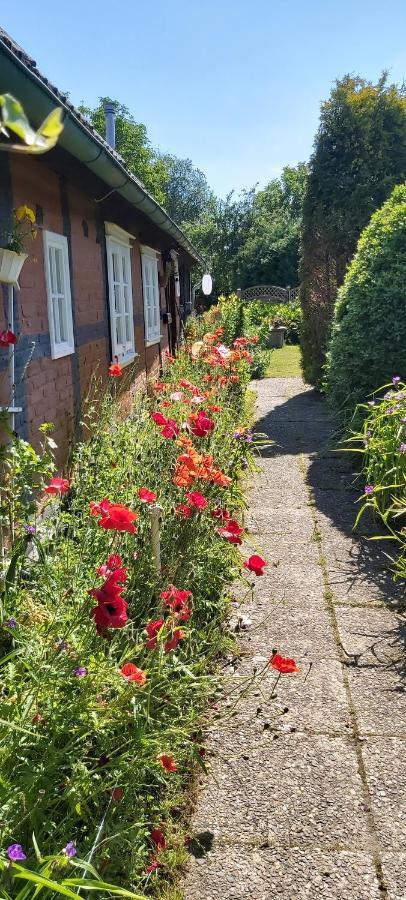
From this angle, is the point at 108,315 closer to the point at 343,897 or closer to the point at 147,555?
the point at 147,555

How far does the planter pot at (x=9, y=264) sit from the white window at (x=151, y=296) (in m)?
5.94

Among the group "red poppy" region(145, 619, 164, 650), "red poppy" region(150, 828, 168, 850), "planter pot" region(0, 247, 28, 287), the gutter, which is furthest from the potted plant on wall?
"red poppy" region(150, 828, 168, 850)

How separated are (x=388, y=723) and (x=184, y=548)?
1.12 meters

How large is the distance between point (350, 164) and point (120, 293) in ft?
15.8

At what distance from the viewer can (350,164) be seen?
9.76 meters

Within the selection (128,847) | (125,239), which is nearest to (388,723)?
(128,847)

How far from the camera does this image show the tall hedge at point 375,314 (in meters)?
5.92

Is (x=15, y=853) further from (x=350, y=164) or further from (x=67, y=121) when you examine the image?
(x=350, y=164)

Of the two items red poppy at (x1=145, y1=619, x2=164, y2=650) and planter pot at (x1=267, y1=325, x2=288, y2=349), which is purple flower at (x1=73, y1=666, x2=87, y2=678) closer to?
red poppy at (x1=145, y1=619, x2=164, y2=650)

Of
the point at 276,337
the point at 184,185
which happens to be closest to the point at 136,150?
the point at 184,185

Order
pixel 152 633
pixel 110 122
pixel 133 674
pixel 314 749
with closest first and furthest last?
pixel 133 674
pixel 152 633
pixel 314 749
pixel 110 122

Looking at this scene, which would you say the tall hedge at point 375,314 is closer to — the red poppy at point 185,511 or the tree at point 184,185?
the red poppy at point 185,511

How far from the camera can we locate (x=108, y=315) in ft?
20.8

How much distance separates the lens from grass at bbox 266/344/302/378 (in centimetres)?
1412
